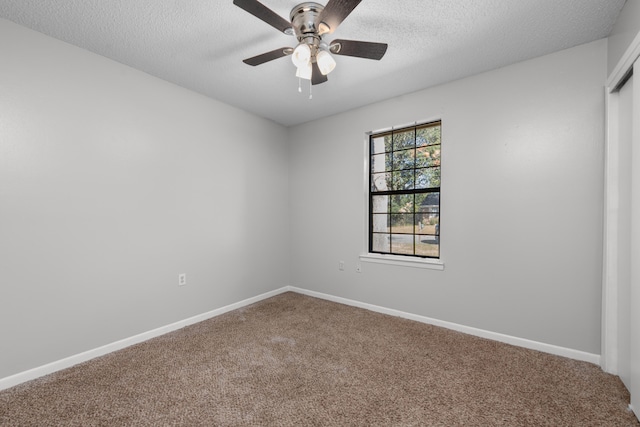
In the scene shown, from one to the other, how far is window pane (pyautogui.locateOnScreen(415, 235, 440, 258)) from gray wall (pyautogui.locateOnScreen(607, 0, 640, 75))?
74.0 inches

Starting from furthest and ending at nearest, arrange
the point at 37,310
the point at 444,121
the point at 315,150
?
the point at 315,150 < the point at 444,121 < the point at 37,310

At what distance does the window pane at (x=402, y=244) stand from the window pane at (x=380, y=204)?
340 millimetres

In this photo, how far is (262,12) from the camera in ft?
4.89

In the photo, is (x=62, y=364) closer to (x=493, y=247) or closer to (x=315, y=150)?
(x=315, y=150)

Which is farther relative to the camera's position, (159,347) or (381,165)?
(381,165)

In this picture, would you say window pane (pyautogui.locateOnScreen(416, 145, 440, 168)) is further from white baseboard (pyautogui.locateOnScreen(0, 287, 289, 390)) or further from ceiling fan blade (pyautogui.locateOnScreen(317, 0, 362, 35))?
white baseboard (pyautogui.locateOnScreen(0, 287, 289, 390))

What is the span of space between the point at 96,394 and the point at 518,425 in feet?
8.30

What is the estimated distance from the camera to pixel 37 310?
1990 mm

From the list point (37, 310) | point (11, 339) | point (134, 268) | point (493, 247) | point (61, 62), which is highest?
point (61, 62)

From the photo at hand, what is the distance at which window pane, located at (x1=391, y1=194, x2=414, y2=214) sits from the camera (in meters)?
3.20

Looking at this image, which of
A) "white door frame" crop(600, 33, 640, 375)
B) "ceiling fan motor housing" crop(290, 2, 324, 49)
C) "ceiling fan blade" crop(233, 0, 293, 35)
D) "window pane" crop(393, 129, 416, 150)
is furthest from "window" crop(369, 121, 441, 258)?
"ceiling fan blade" crop(233, 0, 293, 35)

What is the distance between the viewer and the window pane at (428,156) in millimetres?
3018

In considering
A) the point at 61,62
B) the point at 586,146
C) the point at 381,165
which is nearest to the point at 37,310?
the point at 61,62

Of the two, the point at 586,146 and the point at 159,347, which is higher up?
the point at 586,146
